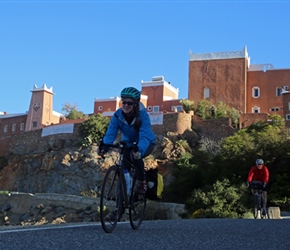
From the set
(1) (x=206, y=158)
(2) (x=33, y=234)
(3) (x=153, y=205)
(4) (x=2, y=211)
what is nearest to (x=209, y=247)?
(2) (x=33, y=234)

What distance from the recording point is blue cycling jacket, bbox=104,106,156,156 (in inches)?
251

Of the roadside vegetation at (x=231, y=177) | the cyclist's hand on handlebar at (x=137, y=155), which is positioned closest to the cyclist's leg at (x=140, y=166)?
the cyclist's hand on handlebar at (x=137, y=155)

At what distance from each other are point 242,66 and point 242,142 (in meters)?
20.6

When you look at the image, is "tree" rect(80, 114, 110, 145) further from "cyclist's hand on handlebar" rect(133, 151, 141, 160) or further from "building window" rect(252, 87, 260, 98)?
"cyclist's hand on handlebar" rect(133, 151, 141, 160)

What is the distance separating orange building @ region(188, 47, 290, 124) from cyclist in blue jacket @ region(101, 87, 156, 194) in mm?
44937

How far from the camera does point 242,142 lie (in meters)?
32.8

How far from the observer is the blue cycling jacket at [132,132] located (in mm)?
6379

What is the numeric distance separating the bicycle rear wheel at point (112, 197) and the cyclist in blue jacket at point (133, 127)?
11.8 inches

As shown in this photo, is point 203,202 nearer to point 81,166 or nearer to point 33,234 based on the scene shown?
point 33,234

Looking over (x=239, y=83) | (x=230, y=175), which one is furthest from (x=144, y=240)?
(x=239, y=83)

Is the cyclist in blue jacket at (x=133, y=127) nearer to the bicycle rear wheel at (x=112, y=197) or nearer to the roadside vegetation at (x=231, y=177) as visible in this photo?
the bicycle rear wheel at (x=112, y=197)

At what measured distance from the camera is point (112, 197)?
6332 mm

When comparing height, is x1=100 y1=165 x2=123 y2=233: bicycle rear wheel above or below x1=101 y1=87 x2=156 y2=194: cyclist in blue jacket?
below

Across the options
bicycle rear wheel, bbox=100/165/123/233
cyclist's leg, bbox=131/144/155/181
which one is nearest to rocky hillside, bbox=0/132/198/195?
cyclist's leg, bbox=131/144/155/181
